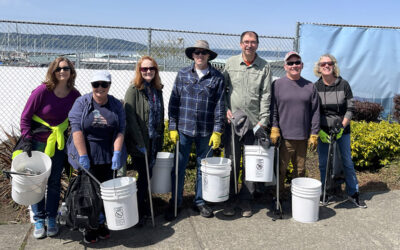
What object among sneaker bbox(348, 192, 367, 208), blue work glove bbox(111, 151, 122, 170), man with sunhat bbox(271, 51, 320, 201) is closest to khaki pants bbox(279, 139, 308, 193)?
man with sunhat bbox(271, 51, 320, 201)

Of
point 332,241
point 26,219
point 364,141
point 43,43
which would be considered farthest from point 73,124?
point 364,141

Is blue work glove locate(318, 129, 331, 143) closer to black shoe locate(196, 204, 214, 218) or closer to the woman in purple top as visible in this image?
black shoe locate(196, 204, 214, 218)

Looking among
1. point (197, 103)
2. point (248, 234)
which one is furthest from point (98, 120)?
point (248, 234)

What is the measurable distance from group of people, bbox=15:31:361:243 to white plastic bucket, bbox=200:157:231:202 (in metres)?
0.23

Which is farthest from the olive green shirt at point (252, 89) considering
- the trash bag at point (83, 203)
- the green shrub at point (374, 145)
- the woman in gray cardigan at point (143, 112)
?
the green shrub at point (374, 145)

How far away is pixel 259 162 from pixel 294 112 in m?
0.74

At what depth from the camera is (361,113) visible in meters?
8.38

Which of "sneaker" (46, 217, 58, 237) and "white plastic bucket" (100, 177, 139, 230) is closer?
"white plastic bucket" (100, 177, 139, 230)

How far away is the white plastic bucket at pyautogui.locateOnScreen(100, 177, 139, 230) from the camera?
3268 mm

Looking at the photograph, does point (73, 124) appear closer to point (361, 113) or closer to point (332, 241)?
point (332, 241)

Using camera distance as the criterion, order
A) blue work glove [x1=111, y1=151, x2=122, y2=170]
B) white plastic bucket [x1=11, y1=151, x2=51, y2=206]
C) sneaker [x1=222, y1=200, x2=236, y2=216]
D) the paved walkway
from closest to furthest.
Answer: white plastic bucket [x1=11, y1=151, x2=51, y2=206]
blue work glove [x1=111, y1=151, x2=122, y2=170]
the paved walkway
sneaker [x1=222, y1=200, x2=236, y2=216]

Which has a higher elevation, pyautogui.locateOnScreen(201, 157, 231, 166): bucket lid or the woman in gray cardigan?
the woman in gray cardigan

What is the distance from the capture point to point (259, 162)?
397 centimetres

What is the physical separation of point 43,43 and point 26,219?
146 inches
